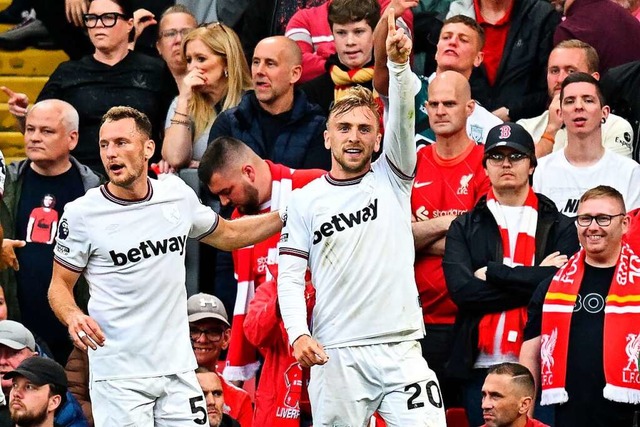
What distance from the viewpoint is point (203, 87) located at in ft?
40.3

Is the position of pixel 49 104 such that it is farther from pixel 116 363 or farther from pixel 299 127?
pixel 116 363

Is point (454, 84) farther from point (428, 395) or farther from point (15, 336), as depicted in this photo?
point (15, 336)

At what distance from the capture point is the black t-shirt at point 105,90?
41.1 ft

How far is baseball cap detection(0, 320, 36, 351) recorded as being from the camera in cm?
1088

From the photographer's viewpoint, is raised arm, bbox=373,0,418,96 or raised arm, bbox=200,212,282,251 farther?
raised arm, bbox=373,0,418,96

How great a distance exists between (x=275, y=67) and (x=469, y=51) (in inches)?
54.8

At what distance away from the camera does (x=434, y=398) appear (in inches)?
347

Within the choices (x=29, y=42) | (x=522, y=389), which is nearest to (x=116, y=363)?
(x=522, y=389)

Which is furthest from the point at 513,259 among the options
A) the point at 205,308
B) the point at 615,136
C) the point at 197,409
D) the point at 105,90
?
the point at 105,90

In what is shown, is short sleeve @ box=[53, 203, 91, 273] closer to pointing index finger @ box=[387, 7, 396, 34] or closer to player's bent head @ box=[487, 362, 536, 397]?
pointing index finger @ box=[387, 7, 396, 34]

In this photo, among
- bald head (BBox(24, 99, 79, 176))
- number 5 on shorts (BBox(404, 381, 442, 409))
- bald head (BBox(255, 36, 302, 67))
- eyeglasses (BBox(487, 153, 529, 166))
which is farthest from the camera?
bald head (BBox(255, 36, 302, 67))

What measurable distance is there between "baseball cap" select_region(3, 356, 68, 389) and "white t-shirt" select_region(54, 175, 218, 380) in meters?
1.51

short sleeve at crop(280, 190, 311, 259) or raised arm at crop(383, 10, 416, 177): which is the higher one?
raised arm at crop(383, 10, 416, 177)

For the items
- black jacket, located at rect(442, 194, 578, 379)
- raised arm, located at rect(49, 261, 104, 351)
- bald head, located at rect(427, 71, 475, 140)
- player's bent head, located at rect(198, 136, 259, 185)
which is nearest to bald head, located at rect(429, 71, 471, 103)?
bald head, located at rect(427, 71, 475, 140)
